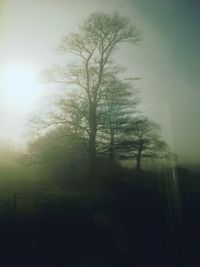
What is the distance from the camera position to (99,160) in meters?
22.7

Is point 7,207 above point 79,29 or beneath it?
beneath

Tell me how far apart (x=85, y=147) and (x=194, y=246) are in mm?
12174

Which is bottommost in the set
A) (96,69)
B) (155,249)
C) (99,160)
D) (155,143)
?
(155,249)

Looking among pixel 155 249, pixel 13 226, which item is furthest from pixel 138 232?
pixel 13 226

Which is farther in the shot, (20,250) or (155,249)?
(155,249)

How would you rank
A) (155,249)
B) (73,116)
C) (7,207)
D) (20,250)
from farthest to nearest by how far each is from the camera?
(73,116) → (7,207) → (155,249) → (20,250)

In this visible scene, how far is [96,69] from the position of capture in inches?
853

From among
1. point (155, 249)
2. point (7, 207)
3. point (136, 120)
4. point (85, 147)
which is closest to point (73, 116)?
point (85, 147)

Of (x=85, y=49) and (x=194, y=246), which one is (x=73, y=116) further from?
(x=194, y=246)

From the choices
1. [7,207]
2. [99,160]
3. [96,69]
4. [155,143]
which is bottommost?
[7,207]

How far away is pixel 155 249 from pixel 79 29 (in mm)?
15074

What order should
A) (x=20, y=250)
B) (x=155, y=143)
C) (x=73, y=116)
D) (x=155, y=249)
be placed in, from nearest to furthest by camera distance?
(x=20, y=250)
(x=155, y=249)
(x=73, y=116)
(x=155, y=143)

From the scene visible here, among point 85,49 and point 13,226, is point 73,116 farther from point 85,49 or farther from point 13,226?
point 13,226

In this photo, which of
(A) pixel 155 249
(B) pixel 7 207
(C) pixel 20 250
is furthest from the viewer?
(B) pixel 7 207
